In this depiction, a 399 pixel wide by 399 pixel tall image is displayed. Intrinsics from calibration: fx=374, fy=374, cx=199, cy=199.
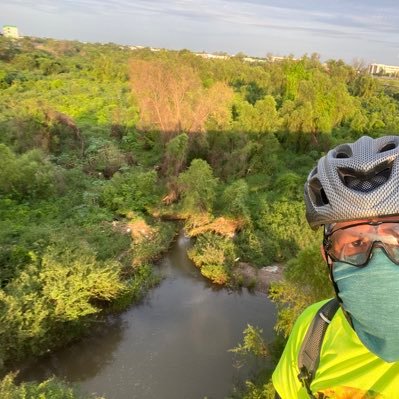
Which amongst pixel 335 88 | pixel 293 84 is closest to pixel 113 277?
pixel 335 88

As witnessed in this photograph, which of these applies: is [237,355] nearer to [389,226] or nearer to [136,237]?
[136,237]

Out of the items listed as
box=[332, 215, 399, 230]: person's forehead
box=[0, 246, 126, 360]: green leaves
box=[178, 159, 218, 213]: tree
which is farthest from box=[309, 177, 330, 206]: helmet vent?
box=[178, 159, 218, 213]: tree

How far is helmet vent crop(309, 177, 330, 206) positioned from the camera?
1.44 meters

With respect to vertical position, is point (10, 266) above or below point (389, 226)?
below

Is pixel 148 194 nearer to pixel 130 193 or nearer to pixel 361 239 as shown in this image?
pixel 130 193

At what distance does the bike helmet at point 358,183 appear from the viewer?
4.14 ft

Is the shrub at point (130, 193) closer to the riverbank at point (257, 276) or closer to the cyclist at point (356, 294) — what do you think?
the riverbank at point (257, 276)

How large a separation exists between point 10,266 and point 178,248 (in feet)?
17.0

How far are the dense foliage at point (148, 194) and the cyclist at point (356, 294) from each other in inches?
200

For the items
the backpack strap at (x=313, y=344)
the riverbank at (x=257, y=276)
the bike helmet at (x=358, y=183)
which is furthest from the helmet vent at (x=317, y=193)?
the riverbank at (x=257, y=276)

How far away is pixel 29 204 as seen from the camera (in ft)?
41.9

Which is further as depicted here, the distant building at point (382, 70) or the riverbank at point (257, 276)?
the distant building at point (382, 70)

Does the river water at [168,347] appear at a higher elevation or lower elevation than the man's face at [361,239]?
lower

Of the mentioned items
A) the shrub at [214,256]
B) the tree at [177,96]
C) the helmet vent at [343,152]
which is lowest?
the shrub at [214,256]
